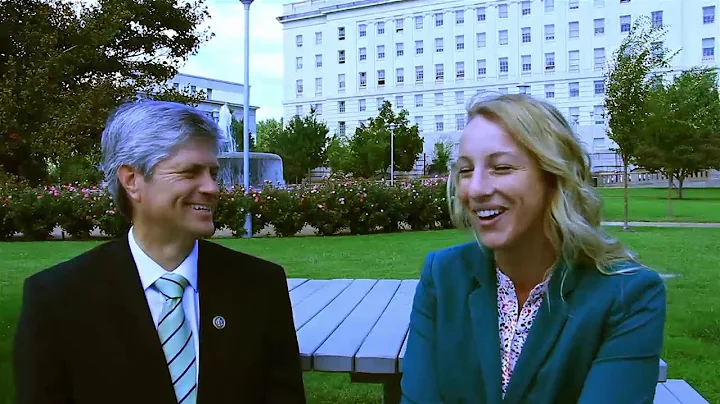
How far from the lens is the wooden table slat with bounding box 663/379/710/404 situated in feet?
8.84

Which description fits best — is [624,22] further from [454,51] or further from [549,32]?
[454,51]

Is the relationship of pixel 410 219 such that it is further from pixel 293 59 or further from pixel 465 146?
pixel 293 59

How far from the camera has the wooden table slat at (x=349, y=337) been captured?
2346 mm

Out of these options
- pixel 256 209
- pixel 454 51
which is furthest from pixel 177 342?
pixel 454 51

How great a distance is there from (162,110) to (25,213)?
13330 mm

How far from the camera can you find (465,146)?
5.77 ft

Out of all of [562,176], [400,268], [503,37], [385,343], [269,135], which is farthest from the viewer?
[503,37]

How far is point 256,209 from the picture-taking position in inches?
561

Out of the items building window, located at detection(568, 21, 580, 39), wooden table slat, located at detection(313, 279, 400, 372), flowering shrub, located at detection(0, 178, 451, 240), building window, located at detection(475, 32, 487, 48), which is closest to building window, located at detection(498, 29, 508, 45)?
building window, located at detection(475, 32, 487, 48)

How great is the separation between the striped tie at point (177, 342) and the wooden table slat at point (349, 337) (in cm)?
59

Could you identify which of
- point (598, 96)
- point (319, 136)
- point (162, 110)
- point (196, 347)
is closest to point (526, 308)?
point (196, 347)

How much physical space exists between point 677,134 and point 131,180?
860 inches

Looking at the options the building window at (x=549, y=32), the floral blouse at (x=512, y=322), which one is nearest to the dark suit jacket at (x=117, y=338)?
the floral blouse at (x=512, y=322)

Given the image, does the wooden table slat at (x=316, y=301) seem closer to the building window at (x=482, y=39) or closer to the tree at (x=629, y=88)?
the tree at (x=629, y=88)
